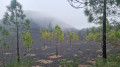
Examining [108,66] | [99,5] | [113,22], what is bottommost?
[108,66]

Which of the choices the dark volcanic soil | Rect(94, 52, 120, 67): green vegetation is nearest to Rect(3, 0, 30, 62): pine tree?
the dark volcanic soil

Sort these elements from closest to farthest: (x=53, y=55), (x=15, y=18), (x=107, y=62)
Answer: (x=107, y=62) → (x=15, y=18) → (x=53, y=55)

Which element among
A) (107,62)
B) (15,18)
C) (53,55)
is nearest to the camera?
(107,62)

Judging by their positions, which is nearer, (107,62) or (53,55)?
(107,62)

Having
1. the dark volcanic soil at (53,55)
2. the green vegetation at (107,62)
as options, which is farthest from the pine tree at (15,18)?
the green vegetation at (107,62)

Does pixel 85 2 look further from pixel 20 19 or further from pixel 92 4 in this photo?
pixel 20 19

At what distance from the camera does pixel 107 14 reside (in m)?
7.50

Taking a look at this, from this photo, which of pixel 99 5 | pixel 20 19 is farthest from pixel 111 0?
pixel 20 19

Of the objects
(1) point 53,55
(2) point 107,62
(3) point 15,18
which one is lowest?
(1) point 53,55

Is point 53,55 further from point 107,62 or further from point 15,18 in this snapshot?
point 107,62

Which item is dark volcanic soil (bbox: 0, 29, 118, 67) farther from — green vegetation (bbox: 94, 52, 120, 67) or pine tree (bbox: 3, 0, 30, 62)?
pine tree (bbox: 3, 0, 30, 62)

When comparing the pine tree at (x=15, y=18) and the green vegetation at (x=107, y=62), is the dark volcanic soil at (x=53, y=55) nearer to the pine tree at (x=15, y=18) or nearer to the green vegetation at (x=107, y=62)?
the green vegetation at (x=107, y=62)

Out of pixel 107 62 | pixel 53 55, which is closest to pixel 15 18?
pixel 107 62

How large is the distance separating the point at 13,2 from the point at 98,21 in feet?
37.9
